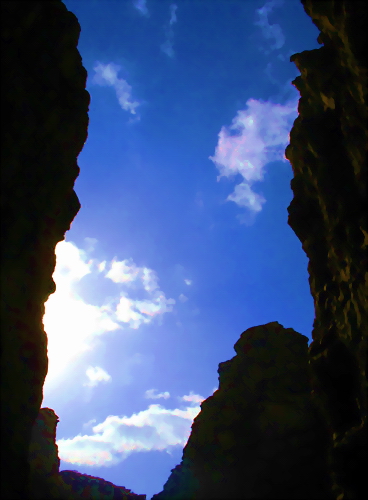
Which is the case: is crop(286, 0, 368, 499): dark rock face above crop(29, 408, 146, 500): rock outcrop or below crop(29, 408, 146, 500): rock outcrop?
above

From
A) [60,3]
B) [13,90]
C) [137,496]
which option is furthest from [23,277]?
[137,496]

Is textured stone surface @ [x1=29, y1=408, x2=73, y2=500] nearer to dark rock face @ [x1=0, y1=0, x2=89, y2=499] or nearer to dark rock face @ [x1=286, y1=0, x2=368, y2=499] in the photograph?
dark rock face @ [x1=0, y1=0, x2=89, y2=499]

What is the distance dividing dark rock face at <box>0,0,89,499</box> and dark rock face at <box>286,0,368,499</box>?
1212 centimetres

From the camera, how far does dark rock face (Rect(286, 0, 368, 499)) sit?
12211mm

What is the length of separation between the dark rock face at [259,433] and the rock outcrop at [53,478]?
7.00 m

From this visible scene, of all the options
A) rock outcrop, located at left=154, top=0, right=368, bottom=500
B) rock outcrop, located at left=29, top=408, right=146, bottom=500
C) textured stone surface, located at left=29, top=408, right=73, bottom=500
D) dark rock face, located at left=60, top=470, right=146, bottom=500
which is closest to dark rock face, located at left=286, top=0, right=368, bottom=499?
rock outcrop, located at left=154, top=0, right=368, bottom=500

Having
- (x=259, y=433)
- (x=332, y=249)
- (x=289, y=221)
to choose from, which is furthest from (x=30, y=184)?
(x=259, y=433)

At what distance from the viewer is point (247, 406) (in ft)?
83.8

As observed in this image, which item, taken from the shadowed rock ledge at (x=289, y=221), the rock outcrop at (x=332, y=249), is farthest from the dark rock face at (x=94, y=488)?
the rock outcrop at (x=332, y=249)

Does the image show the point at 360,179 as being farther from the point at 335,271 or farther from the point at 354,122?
the point at 335,271

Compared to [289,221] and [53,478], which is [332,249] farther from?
[53,478]

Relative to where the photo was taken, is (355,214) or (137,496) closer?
(355,214)

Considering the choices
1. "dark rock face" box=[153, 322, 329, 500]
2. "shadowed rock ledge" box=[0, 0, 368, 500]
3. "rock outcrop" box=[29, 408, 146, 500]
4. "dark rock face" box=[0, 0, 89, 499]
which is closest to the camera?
"dark rock face" box=[0, 0, 89, 499]

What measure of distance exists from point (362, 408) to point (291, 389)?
12.6 meters
